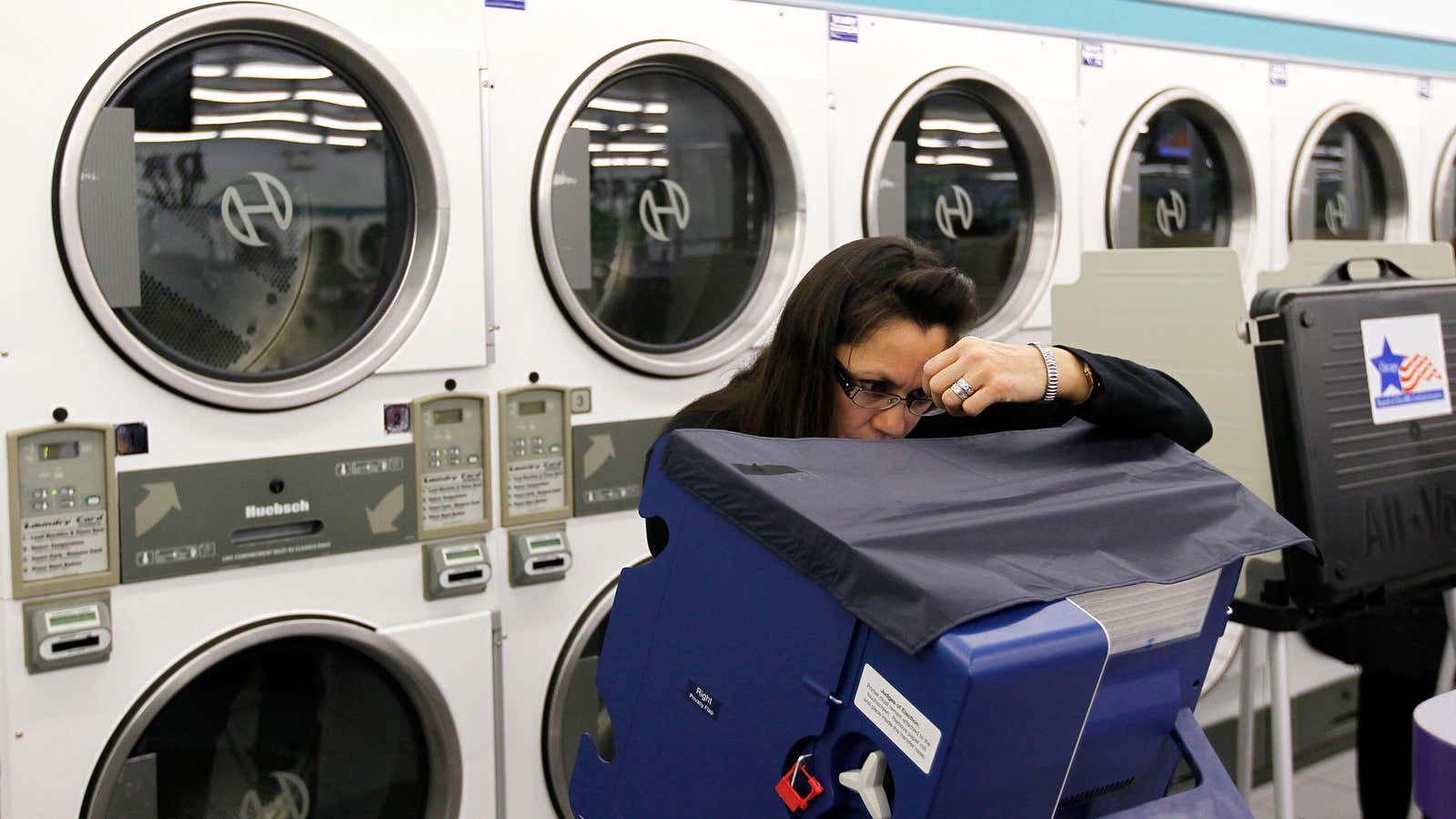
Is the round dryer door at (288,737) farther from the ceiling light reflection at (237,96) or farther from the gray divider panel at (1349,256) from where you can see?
the gray divider panel at (1349,256)

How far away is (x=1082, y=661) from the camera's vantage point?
89 cm

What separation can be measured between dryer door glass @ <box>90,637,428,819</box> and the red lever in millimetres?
1697

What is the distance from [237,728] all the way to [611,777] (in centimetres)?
154

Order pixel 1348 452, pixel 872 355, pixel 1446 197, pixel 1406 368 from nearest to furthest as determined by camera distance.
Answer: pixel 872 355
pixel 1348 452
pixel 1406 368
pixel 1446 197

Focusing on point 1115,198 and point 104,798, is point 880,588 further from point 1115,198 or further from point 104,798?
point 1115,198

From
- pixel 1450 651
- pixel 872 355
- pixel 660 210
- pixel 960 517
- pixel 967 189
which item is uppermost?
pixel 967 189

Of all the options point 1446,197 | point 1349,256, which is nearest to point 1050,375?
point 1349,256

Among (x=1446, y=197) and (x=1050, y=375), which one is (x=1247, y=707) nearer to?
(x=1050, y=375)

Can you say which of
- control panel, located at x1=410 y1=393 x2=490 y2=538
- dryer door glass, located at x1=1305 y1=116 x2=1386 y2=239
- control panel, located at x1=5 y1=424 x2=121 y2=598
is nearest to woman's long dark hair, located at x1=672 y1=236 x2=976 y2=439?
control panel, located at x1=410 y1=393 x2=490 y2=538

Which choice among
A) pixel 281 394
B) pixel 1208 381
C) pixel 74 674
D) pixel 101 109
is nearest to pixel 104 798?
pixel 74 674

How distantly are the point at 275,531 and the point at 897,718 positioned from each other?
1.74 m

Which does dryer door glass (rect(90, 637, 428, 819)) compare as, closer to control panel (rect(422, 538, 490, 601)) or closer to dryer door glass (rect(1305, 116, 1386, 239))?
control panel (rect(422, 538, 490, 601))

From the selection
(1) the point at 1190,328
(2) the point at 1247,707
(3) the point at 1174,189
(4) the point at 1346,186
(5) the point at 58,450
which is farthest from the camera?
(4) the point at 1346,186

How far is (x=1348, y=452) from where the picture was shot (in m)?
2.27
